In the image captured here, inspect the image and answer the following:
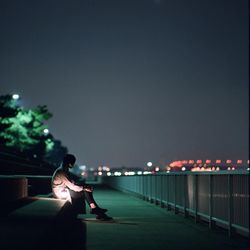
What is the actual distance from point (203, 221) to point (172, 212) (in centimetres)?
409

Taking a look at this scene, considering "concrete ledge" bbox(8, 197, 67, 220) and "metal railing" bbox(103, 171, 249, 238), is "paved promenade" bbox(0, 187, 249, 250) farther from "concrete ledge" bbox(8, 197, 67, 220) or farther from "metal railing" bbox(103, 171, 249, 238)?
"metal railing" bbox(103, 171, 249, 238)

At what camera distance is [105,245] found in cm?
1197

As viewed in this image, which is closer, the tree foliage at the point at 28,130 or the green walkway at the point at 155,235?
the green walkway at the point at 155,235

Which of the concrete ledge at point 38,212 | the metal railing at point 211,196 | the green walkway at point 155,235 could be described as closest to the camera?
the concrete ledge at point 38,212

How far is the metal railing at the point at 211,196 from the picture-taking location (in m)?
13.0

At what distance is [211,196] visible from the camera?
1561 cm

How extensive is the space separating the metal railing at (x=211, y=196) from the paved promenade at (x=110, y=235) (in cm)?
36

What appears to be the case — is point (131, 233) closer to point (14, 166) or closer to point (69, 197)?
point (69, 197)

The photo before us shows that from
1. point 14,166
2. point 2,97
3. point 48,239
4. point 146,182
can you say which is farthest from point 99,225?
point 2,97

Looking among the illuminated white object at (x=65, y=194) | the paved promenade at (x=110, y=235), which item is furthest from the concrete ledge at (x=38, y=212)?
the illuminated white object at (x=65, y=194)

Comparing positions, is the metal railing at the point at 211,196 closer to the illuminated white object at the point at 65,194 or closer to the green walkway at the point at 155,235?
the green walkway at the point at 155,235

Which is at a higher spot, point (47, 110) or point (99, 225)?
point (47, 110)

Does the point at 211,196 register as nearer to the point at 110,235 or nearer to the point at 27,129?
the point at 110,235

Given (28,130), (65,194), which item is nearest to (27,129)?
(28,130)
